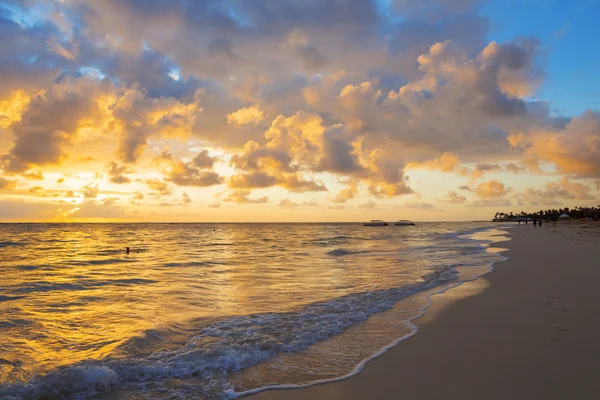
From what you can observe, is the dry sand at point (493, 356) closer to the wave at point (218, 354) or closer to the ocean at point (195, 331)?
the ocean at point (195, 331)

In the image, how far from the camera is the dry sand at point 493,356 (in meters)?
5.38

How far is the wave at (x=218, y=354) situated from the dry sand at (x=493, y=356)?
1.59m

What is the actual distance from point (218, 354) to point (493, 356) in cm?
497

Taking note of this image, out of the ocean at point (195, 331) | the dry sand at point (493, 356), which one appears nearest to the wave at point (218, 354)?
the ocean at point (195, 331)

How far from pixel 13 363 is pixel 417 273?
54.0 ft

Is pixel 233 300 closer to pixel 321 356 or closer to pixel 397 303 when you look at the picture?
pixel 397 303

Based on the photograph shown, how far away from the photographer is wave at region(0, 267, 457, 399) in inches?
233

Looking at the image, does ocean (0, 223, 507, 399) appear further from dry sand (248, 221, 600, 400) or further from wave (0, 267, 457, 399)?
dry sand (248, 221, 600, 400)

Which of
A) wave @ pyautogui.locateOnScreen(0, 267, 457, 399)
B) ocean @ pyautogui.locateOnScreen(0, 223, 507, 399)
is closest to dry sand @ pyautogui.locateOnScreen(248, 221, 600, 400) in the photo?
ocean @ pyautogui.locateOnScreen(0, 223, 507, 399)

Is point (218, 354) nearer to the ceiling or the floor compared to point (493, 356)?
nearer to the floor

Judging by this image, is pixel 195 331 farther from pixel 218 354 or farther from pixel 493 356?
pixel 493 356

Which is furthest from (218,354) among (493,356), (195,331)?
(493,356)

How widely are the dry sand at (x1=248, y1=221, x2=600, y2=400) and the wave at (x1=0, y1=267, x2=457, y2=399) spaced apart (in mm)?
1593

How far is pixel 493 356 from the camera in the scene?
663 cm
